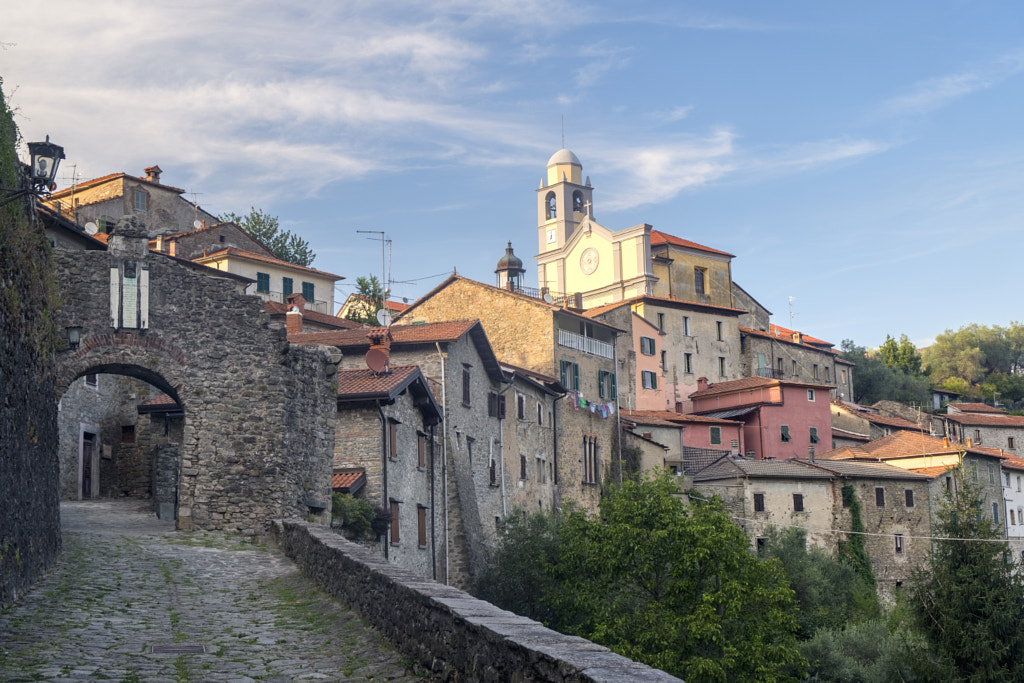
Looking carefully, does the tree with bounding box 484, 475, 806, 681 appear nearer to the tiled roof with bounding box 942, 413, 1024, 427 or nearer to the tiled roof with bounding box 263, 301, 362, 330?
the tiled roof with bounding box 263, 301, 362, 330

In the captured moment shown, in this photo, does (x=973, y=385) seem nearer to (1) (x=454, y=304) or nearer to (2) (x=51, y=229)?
(1) (x=454, y=304)

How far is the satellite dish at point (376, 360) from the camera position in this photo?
29484mm

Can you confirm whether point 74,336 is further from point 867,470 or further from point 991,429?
point 991,429

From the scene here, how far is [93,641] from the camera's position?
1005cm

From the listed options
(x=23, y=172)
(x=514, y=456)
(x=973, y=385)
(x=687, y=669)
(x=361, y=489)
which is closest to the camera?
(x=23, y=172)

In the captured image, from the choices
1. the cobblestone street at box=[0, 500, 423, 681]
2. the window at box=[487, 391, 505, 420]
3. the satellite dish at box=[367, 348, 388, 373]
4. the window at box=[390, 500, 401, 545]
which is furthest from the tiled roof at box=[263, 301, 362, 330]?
the cobblestone street at box=[0, 500, 423, 681]

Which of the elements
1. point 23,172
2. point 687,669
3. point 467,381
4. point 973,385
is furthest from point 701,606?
point 973,385

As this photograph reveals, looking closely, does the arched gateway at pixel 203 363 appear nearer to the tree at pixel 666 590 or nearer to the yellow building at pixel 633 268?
the tree at pixel 666 590

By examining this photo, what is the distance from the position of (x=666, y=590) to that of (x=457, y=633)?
2857 cm

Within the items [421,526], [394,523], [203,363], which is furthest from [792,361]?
[203,363]

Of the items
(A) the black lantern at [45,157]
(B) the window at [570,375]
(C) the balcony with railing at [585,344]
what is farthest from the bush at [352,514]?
(C) the balcony with railing at [585,344]

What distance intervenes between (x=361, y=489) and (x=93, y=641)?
56.3ft

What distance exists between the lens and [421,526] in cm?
3156

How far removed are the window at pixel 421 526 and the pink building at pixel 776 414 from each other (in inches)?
1377
